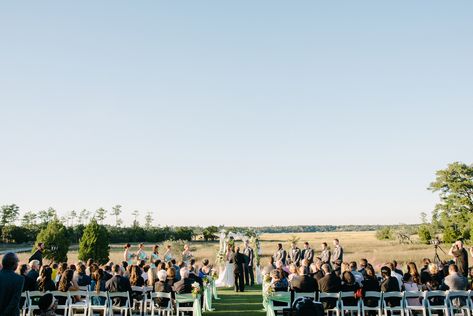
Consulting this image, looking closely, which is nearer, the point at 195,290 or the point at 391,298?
the point at 391,298

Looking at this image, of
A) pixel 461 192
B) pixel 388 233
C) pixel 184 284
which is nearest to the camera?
pixel 184 284

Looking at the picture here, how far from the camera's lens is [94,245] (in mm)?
24547

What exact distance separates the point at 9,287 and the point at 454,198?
45.3m

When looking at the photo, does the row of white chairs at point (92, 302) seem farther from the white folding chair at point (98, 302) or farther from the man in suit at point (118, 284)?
the man in suit at point (118, 284)

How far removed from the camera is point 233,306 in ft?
40.4

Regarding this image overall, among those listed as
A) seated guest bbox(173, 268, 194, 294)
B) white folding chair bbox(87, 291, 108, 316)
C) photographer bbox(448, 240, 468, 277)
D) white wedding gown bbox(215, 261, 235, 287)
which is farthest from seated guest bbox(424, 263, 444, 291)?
white wedding gown bbox(215, 261, 235, 287)

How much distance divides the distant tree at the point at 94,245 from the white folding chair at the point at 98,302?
53.3ft

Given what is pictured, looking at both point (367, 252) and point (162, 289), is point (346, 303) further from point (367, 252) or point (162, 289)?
point (367, 252)

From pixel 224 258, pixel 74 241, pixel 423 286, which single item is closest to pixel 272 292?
pixel 423 286

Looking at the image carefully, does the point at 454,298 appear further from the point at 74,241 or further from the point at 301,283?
the point at 74,241

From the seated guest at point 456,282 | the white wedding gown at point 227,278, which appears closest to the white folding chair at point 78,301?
the seated guest at point 456,282

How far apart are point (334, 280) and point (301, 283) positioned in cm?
73

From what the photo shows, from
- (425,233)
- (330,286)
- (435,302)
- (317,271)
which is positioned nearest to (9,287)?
(330,286)

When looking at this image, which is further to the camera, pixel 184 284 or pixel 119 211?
pixel 119 211
